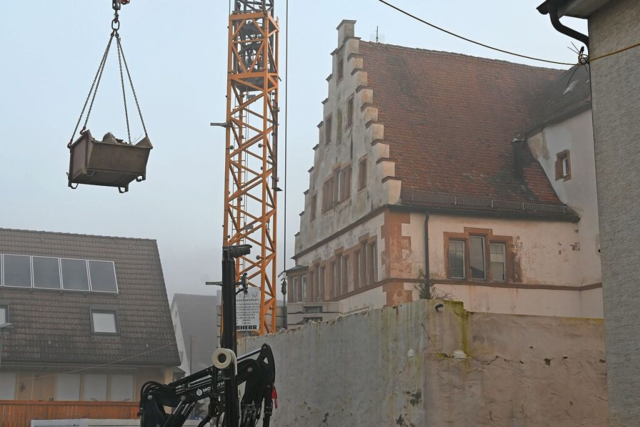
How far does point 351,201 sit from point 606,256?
22790 mm

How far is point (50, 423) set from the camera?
23938mm

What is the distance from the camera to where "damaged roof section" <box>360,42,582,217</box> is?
102 ft

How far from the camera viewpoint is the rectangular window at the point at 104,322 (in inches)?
1377

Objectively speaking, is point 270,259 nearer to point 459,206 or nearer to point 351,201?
point 351,201

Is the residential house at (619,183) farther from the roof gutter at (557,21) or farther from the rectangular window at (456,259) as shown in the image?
the rectangular window at (456,259)

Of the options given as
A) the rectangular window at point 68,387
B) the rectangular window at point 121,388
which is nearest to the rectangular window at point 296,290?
the rectangular window at point 121,388

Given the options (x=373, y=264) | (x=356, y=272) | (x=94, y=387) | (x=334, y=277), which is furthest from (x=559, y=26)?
(x=94, y=387)

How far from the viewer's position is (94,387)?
34.0 m

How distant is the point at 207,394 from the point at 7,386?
20.5 metres

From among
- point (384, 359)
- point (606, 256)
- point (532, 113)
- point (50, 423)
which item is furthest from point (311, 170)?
point (606, 256)

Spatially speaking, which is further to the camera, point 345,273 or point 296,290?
point 296,290

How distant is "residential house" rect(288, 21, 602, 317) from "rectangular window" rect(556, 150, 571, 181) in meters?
0.04

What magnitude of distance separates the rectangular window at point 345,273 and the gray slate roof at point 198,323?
3806 cm

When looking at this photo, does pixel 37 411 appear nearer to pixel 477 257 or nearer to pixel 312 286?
pixel 312 286
